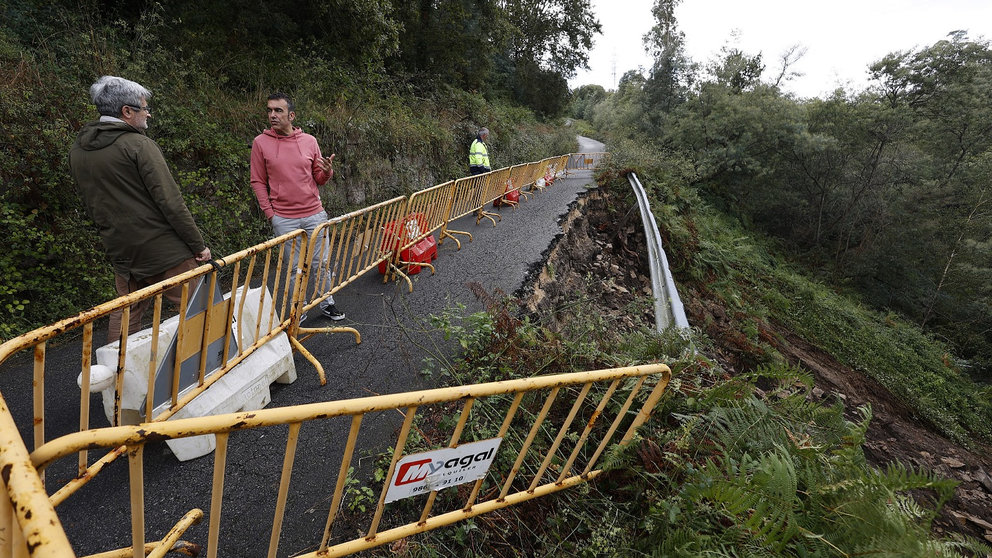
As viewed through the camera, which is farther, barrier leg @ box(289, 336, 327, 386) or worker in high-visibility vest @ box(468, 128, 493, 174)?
worker in high-visibility vest @ box(468, 128, 493, 174)

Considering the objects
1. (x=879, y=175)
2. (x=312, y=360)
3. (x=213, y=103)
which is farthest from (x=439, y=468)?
(x=879, y=175)

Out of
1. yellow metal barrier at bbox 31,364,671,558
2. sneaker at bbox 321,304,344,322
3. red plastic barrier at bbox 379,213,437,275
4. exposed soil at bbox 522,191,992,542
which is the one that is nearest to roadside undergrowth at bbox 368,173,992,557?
yellow metal barrier at bbox 31,364,671,558

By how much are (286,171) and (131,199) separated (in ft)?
4.00

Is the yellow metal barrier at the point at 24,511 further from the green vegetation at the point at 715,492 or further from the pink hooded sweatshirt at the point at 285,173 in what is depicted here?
the pink hooded sweatshirt at the point at 285,173

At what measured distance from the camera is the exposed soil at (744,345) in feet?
17.3

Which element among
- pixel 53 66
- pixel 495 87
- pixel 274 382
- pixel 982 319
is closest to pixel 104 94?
pixel 274 382

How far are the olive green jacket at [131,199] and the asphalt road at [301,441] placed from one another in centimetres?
121

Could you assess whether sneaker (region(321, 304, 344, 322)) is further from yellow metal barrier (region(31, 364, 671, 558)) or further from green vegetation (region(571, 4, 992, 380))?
green vegetation (region(571, 4, 992, 380))

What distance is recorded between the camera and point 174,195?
9.06ft

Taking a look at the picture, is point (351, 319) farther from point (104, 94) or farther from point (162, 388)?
point (104, 94)

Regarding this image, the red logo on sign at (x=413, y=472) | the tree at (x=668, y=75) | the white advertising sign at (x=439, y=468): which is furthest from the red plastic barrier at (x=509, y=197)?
the tree at (x=668, y=75)

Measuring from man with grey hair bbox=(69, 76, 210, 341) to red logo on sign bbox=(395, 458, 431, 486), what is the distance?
1.85 metres

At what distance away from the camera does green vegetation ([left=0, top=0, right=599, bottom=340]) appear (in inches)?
156

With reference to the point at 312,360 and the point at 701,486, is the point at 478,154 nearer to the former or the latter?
the point at 312,360
